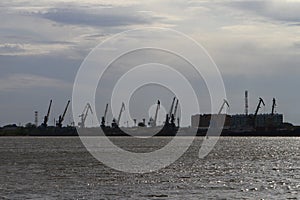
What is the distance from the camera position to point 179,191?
2486 inches

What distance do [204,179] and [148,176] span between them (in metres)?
6.71

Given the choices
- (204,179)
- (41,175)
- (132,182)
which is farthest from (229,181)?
(41,175)

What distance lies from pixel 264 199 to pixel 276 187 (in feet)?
36.5

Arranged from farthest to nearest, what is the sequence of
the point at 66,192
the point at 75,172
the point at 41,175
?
the point at 75,172
the point at 41,175
the point at 66,192

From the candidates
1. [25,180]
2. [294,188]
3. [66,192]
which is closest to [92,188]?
[66,192]

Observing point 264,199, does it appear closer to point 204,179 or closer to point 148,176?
point 204,179

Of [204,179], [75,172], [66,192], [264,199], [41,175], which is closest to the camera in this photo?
[264,199]

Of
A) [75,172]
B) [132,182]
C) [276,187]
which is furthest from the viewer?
[75,172]

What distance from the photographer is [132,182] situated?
72125 millimetres

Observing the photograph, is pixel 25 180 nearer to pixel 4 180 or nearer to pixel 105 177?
pixel 4 180

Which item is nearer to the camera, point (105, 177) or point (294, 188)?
point (294, 188)

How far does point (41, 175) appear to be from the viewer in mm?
83125

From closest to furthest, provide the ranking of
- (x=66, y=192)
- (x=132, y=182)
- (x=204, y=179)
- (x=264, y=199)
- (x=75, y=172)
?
(x=264, y=199)
(x=66, y=192)
(x=132, y=182)
(x=204, y=179)
(x=75, y=172)

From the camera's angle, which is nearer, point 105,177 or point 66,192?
point 66,192
